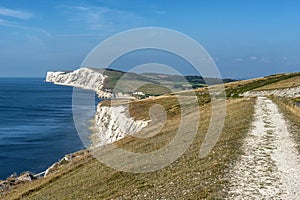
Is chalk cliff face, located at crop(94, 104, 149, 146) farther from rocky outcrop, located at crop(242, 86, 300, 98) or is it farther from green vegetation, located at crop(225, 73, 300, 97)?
rocky outcrop, located at crop(242, 86, 300, 98)

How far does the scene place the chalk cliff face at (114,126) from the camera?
8062cm

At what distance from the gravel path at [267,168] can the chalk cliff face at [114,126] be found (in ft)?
145

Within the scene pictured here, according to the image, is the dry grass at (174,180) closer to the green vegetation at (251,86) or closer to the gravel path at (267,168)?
the gravel path at (267,168)

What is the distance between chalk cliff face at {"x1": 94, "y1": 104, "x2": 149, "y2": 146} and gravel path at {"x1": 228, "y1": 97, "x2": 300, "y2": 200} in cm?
4422

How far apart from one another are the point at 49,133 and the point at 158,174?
92.9 meters

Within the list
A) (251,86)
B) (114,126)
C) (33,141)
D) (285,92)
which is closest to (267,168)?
(285,92)

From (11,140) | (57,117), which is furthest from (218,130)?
(57,117)

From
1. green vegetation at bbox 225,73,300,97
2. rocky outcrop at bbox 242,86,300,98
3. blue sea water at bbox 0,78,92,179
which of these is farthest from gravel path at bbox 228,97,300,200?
green vegetation at bbox 225,73,300,97

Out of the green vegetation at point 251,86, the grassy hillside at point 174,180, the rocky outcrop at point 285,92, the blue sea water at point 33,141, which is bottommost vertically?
the blue sea water at point 33,141

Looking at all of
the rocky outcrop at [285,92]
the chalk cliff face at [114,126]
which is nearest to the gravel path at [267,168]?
the chalk cliff face at [114,126]

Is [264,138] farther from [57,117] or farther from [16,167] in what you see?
[57,117]

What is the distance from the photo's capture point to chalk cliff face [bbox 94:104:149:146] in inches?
3174

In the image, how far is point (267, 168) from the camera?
2116 centimetres

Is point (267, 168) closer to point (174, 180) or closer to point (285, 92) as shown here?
point (174, 180)
